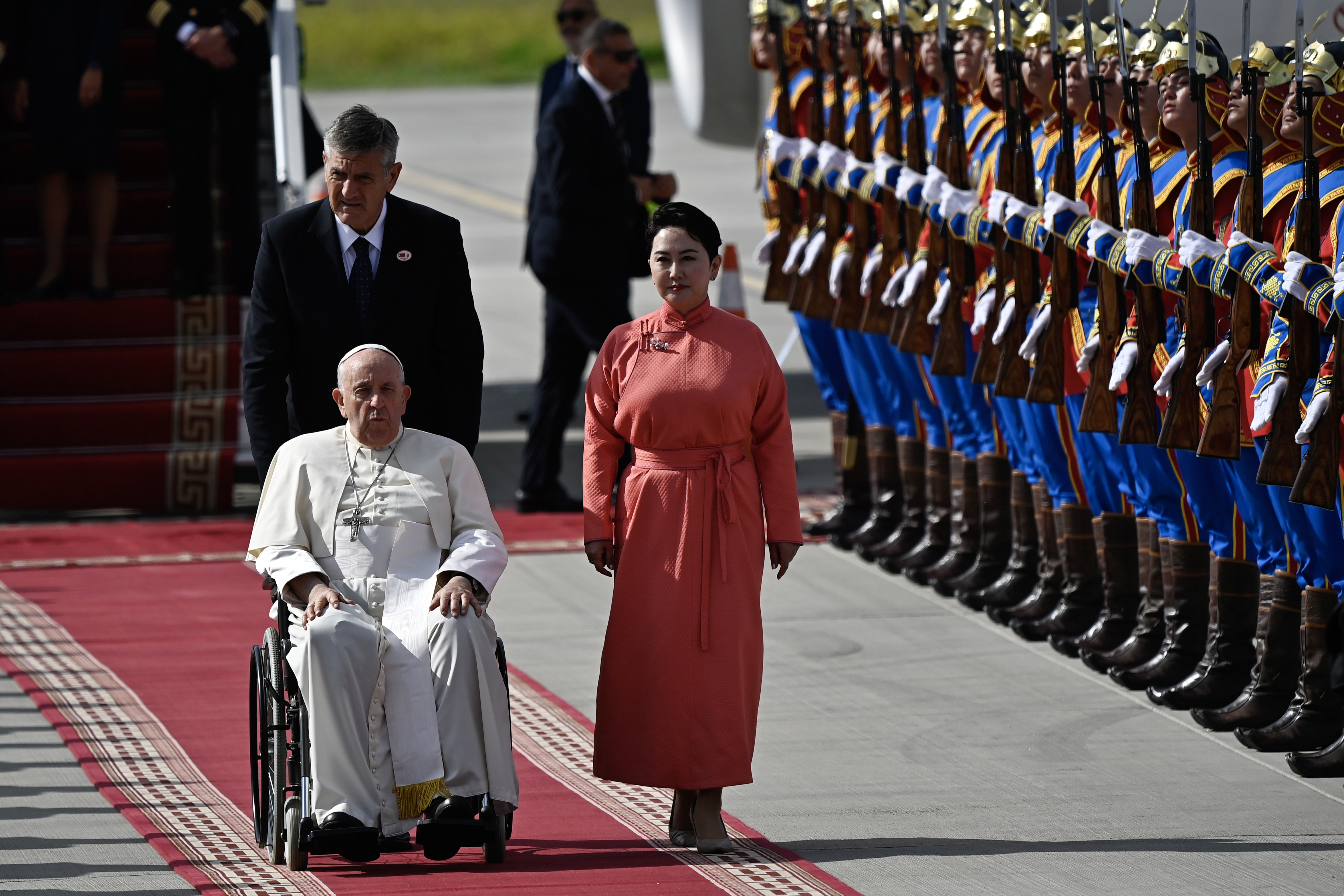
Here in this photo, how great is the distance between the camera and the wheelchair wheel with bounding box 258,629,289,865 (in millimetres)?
4867

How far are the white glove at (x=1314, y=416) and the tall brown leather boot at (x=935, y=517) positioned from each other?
2697mm

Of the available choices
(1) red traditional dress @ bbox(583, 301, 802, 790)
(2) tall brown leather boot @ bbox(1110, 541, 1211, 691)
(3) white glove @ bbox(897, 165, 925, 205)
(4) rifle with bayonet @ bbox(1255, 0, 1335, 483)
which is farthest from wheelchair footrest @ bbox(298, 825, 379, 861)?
(3) white glove @ bbox(897, 165, 925, 205)

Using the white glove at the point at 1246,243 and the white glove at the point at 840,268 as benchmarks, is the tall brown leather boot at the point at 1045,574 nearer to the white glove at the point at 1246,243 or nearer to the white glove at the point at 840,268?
the white glove at the point at 840,268

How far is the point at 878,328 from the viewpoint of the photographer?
317 inches

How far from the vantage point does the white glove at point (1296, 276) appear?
18.0 ft

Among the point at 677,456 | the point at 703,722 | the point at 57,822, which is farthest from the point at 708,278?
the point at 57,822

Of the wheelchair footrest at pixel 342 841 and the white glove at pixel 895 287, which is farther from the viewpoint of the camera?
the white glove at pixel 895 287

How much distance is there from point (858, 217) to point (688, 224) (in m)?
3.13

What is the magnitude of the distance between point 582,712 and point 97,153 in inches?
170

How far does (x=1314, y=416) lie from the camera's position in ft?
17.7

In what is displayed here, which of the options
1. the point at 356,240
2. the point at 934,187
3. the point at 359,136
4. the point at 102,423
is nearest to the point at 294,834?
the point at 356,240

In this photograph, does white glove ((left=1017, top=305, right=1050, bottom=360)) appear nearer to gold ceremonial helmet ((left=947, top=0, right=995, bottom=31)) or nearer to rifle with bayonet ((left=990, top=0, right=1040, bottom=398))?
rifle with bayonet ((left=990, top=0, right=1040, bottom=398))

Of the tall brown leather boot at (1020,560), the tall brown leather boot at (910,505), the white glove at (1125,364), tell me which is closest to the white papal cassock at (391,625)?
the white glove at (1125,364)

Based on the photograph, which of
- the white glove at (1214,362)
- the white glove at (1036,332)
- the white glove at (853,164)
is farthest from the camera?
the white glove at (853,164)
